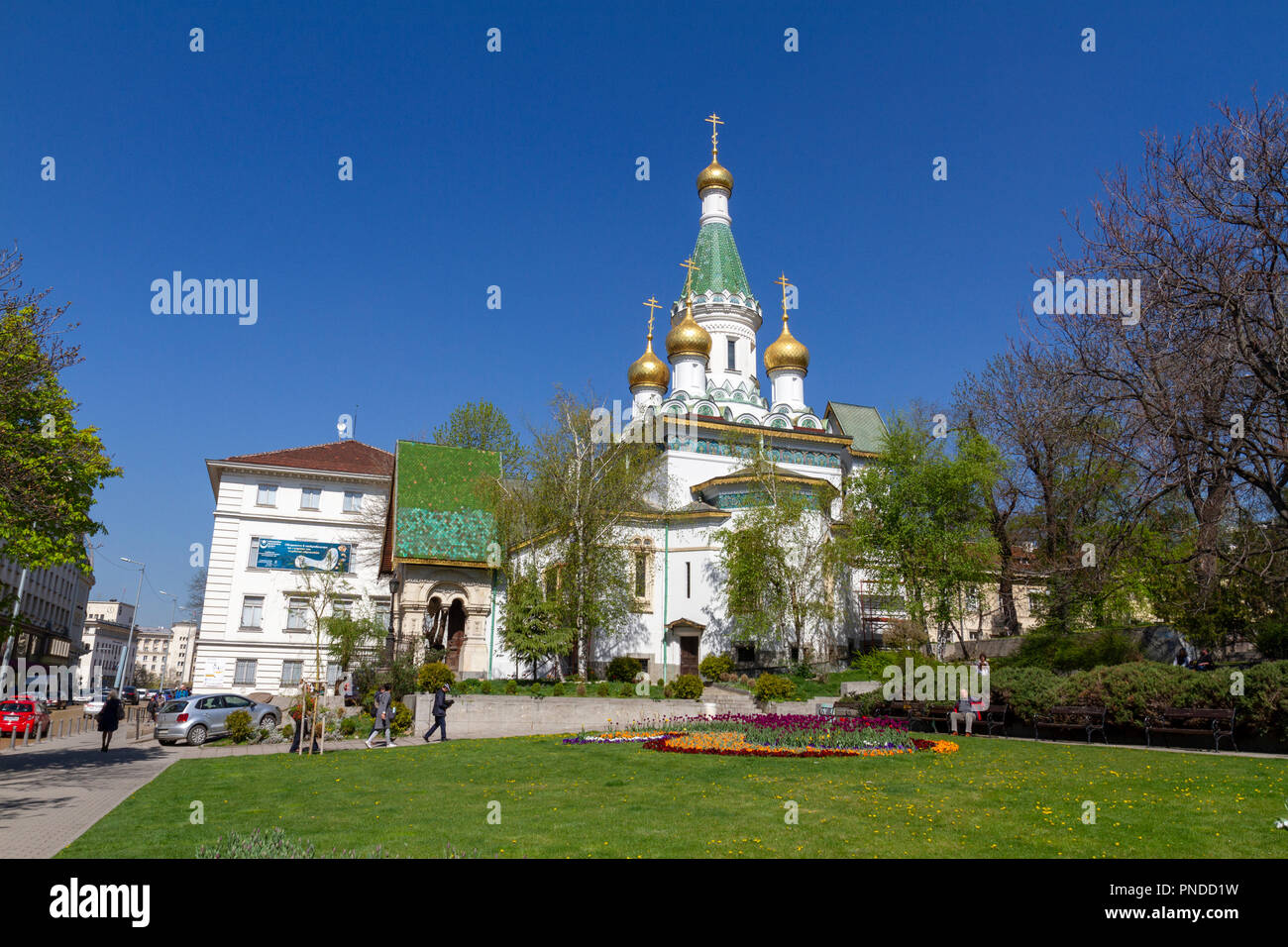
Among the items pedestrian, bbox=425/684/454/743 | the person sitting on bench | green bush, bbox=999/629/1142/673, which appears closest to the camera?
the person sitting on bench

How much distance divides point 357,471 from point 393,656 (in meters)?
21.3

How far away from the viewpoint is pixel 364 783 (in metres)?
12.9

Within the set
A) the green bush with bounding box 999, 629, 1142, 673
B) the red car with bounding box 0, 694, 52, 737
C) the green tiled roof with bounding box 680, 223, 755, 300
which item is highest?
the green tiled roof with bounding box 680, 223, 755, 300

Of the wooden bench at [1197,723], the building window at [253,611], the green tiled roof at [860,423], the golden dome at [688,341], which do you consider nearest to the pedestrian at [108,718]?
the wooden bench at [1197,723]

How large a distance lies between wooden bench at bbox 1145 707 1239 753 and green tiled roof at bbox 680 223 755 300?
35.5 m

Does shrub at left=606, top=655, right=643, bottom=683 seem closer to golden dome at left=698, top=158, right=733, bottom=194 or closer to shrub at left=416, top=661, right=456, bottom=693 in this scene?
shrub at left=416, top=661, right=456, bottom=693

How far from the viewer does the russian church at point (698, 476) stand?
113ft

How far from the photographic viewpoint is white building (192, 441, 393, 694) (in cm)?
4266

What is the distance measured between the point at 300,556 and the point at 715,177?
1267 inches

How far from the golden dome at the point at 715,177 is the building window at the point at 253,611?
34454mm

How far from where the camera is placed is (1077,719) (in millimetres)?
17656

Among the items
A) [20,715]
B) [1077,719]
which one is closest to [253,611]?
[20,715]

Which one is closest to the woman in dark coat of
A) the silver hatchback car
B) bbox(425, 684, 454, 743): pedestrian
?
the silver hatchback car
